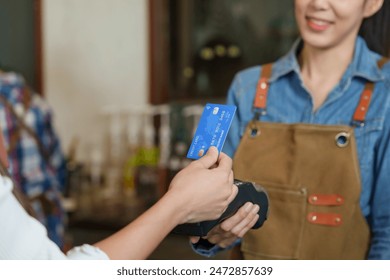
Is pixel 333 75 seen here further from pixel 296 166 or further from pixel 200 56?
pixel 200 56

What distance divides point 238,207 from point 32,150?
1022 millimetres

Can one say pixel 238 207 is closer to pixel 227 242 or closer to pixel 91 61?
pixel 227 242

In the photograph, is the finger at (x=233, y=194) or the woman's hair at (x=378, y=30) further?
the woman's hair at (x=378, y=30)

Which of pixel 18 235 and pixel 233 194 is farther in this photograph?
pixel 233 194

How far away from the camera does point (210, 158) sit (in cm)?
83

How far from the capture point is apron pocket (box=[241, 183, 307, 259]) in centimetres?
103

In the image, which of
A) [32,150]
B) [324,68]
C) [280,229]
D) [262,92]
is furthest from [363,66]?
[32,150]

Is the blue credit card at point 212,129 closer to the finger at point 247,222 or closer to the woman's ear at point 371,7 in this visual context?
the finger at point 247,222

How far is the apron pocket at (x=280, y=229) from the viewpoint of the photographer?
3.39ft

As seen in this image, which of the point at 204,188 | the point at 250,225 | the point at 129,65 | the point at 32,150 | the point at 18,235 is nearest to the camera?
the point at 18,235

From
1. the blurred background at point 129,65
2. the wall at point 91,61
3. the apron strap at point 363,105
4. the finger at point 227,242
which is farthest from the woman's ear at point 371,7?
the wall at point 91,61

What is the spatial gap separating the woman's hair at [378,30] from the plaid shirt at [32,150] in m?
1.00

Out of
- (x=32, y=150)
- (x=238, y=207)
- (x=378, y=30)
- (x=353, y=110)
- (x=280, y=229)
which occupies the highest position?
(x=378, y=30)
